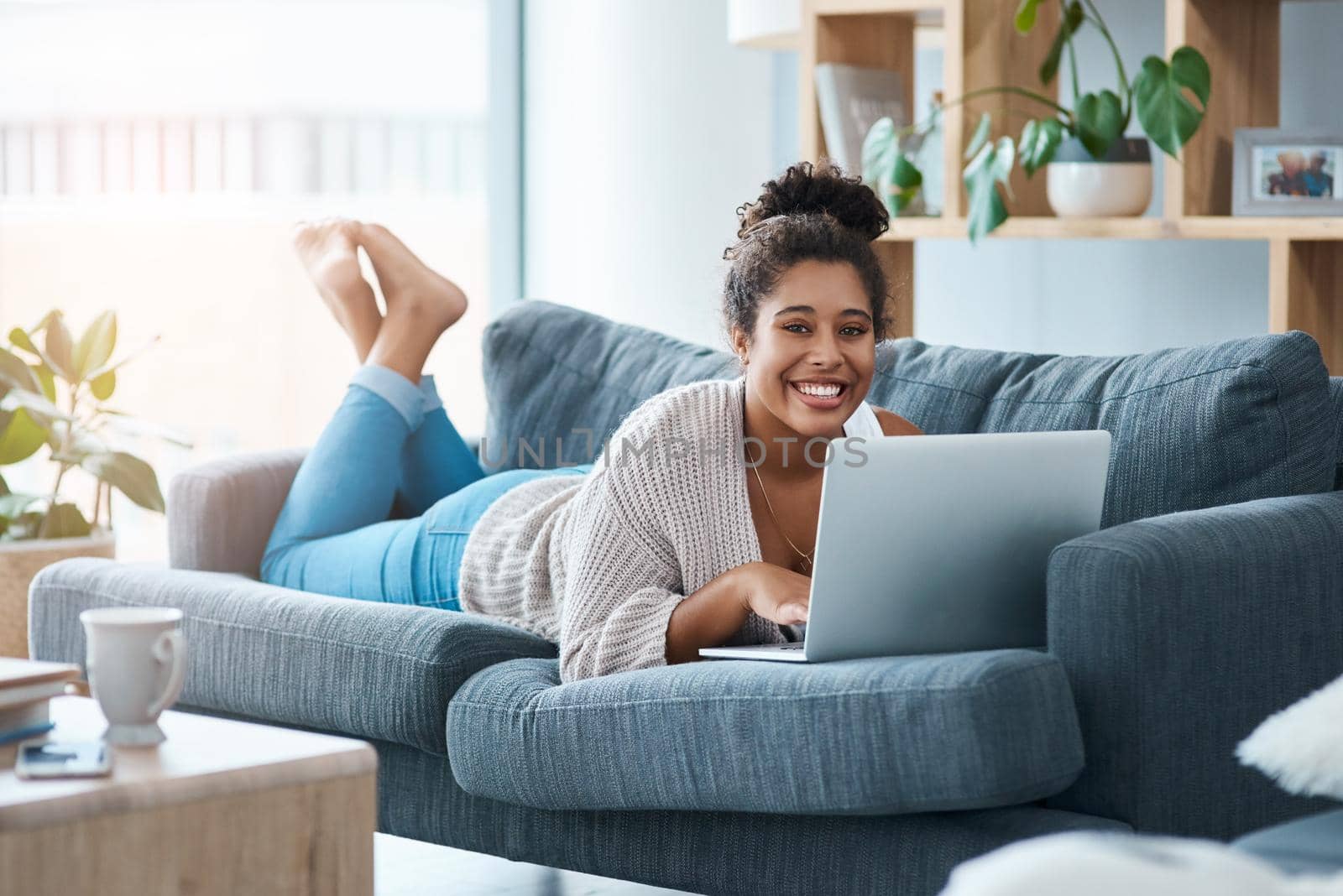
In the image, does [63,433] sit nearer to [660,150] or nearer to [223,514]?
[223,514]

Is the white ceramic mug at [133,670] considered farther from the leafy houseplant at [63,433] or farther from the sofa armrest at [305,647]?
the leafy houseplant at [63,433]

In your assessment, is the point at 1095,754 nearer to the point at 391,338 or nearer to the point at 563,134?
the point at 391,338

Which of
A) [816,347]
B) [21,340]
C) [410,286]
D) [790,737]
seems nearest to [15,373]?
[21,340]

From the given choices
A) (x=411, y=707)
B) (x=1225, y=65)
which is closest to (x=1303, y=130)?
(x=1225, y=65)

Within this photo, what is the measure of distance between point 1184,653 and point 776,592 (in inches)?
17.6

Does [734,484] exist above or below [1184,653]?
above

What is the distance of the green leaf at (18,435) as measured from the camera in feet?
10.8

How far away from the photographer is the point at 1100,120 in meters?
3.14

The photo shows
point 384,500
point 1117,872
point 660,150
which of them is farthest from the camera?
point 660,150

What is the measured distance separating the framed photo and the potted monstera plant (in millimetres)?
2028

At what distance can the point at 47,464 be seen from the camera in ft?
15.2

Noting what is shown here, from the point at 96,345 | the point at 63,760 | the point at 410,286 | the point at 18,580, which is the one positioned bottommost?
the point at 18,580

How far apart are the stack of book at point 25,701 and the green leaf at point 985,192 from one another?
206 cm

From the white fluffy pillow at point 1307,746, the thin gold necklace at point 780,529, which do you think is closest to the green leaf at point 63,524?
the thin gold necklace at point 780,529
